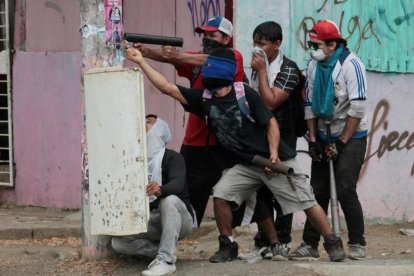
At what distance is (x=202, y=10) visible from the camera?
376 inches

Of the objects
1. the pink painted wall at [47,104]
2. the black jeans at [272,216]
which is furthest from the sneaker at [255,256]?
the pink painted wall at [47,104]

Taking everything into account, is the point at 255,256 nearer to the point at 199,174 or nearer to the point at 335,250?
the point at 335,250

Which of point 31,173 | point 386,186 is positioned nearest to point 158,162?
point 386,186

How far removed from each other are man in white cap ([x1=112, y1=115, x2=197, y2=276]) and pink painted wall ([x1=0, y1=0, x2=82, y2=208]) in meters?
3.46

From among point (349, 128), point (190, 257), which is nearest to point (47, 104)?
point (190, 257)

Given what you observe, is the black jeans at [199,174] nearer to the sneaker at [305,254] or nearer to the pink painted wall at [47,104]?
the sneaker at [305,254]

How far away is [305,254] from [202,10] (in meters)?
3.15

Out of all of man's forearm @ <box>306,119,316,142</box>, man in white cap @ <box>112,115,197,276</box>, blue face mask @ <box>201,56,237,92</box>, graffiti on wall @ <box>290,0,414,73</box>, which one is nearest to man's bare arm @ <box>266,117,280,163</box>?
blue face mask @ <box>201,56,237,92</box>

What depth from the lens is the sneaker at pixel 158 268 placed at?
6.62 metres

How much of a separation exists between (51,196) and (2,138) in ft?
2.93

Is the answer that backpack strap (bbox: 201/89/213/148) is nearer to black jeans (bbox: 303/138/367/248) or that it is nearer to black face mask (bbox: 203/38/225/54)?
black face mask (bbox: 203/38/225/54)

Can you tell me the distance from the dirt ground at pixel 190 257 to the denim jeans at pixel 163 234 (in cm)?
16

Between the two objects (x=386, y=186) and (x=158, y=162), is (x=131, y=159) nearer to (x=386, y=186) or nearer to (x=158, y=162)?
(x=158, y=162)

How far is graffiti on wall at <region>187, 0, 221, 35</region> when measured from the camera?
30.8ft
